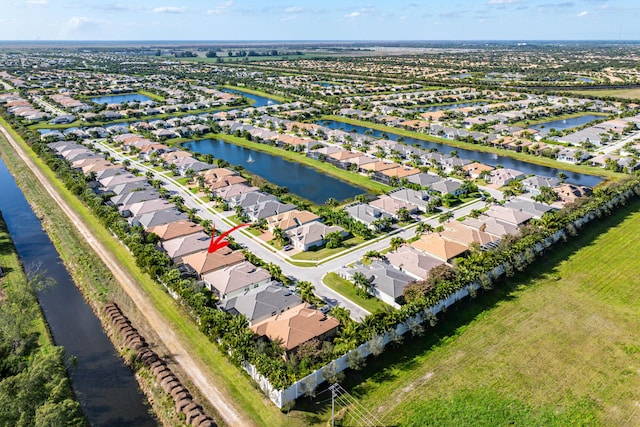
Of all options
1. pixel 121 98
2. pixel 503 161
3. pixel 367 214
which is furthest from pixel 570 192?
pixel 121 98

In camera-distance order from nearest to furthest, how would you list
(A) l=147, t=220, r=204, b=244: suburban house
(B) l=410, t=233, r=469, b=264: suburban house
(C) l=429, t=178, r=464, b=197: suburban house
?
(B) l=410, t=233, r=469, b=264: suburban house → (A) l=147, t=220, r=204, b=244: suburban house → (C) l=429, t=178, r=464, b=197: suburban house

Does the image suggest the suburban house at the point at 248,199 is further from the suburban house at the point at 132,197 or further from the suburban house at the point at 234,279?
the suburban house at the point at 234,279

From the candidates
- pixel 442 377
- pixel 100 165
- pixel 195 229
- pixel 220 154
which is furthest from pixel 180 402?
pixel 220 154

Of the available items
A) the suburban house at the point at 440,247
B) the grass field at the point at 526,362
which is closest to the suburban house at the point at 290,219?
the suburban house at the point at 440,247

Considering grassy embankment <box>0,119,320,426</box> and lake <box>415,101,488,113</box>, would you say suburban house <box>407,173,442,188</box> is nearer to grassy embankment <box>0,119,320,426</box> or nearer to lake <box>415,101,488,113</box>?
grassy embankment <box>0,119,320,426</box>

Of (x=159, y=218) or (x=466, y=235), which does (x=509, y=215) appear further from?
(x=159, y=218)

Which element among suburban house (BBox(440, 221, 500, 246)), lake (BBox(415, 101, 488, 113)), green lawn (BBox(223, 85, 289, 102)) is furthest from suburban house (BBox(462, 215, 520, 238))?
green lawn (BBox(223, 85, 289, 102))
